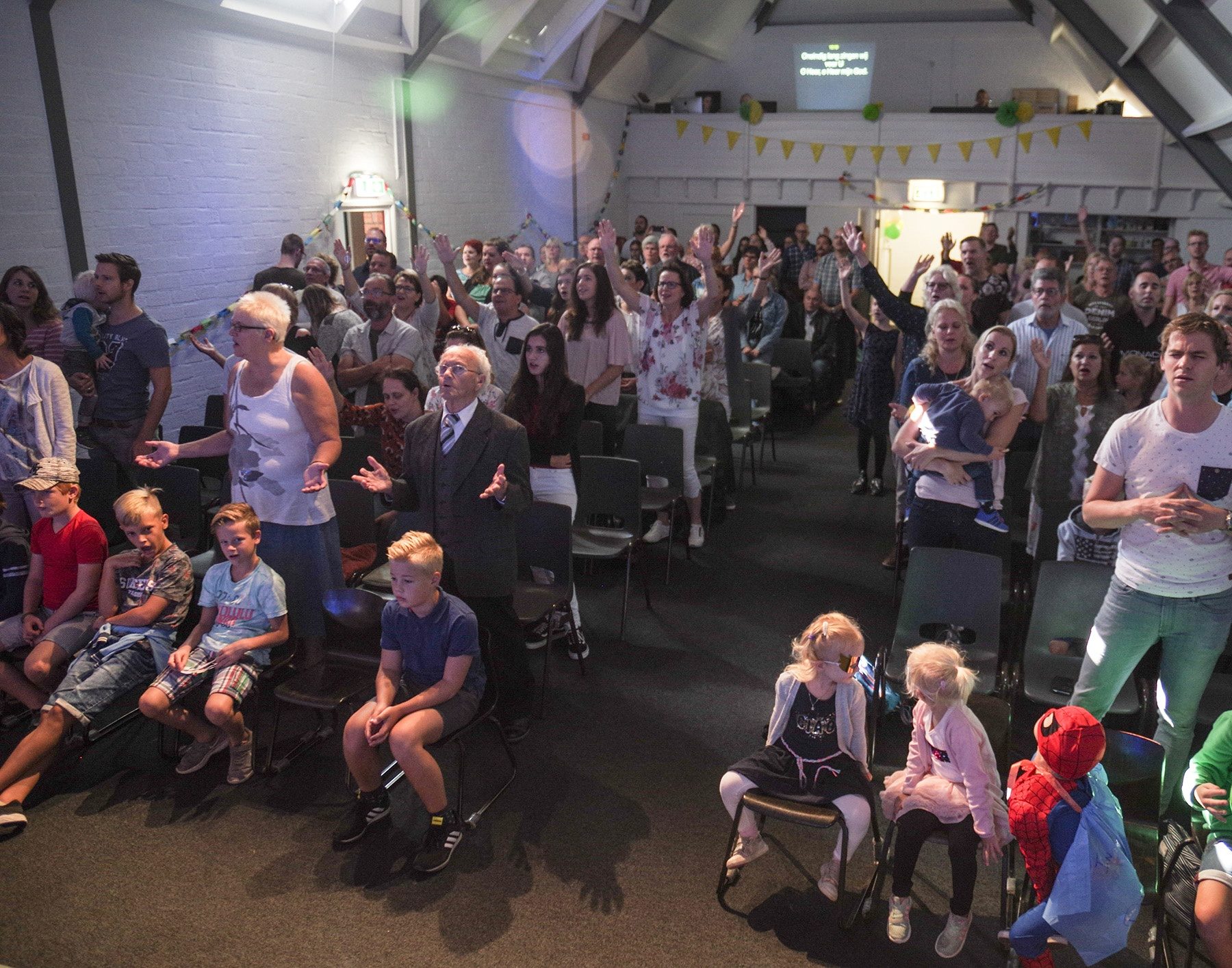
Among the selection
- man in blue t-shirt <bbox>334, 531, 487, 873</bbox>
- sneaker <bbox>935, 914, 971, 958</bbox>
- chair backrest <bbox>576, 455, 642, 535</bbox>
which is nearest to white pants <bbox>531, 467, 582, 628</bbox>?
chair backrest <bbox>576, 455, 642, 535</bbox>

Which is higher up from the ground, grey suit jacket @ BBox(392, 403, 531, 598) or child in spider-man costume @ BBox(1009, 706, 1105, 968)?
grey suit jacket @ BBox(392, 403, 531, 598)

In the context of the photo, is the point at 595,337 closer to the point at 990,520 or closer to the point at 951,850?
the point at 990,520

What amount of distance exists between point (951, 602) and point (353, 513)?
8.92ft

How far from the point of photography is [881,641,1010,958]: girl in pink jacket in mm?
2762

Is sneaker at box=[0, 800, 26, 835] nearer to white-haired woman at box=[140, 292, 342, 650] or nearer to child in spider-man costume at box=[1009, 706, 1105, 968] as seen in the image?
white-haired woman at box=[140, 292, 342, 650]

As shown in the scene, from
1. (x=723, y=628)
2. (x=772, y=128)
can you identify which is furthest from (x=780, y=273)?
(x=723, y=628)

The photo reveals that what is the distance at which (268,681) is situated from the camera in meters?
4.31

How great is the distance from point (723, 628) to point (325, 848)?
2.26 metres

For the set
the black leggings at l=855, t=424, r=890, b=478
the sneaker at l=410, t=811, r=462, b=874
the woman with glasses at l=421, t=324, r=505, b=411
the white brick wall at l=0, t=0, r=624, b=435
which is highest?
the white brick wall at l=0, t=0, r=624, b=435

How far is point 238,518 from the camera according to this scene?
3.59m

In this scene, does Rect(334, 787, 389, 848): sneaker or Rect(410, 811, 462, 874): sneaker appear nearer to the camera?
Rect(410, 811, 462, 874): sneaker

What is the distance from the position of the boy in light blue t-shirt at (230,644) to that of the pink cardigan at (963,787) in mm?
2295

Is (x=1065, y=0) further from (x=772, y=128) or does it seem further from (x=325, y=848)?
(x=325, y=848)

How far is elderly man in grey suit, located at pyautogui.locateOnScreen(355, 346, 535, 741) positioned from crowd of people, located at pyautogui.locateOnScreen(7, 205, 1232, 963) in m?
0.01
